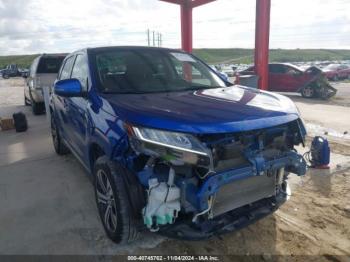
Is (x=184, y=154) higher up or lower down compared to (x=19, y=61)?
higher up

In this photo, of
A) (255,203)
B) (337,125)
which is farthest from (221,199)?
(337,125)

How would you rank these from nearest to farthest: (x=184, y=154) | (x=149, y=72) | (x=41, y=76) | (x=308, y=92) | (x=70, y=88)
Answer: (x=184, y=154) < (x=70, y=88) < (x=149, y=72) < (x=41, y=76) < (x=308, y=92)

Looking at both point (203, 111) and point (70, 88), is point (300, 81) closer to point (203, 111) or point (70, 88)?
point (70, 88)

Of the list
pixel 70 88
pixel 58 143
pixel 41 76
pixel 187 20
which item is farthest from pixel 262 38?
pixel 41 76

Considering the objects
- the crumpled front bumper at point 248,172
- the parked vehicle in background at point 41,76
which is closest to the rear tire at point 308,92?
the parked vehicle in background at point 41,76

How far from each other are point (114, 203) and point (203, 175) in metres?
0.86

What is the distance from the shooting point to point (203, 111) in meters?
2.64

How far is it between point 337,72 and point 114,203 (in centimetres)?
2510

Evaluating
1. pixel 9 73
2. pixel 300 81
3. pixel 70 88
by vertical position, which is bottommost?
pixel 9 73

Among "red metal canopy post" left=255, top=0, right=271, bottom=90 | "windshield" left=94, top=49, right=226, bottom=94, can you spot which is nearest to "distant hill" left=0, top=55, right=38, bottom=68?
"red metal canopy post" left=255, top=0, right=271, bottom=90

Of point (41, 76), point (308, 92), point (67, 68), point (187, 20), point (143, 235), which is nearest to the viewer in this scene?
point (143, 235)

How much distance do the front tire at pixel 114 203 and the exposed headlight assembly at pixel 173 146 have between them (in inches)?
16.4

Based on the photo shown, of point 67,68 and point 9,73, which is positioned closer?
point 67,68

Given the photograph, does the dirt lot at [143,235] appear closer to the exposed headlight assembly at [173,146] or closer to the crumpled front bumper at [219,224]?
the crumpled front bumper at [219,224]
